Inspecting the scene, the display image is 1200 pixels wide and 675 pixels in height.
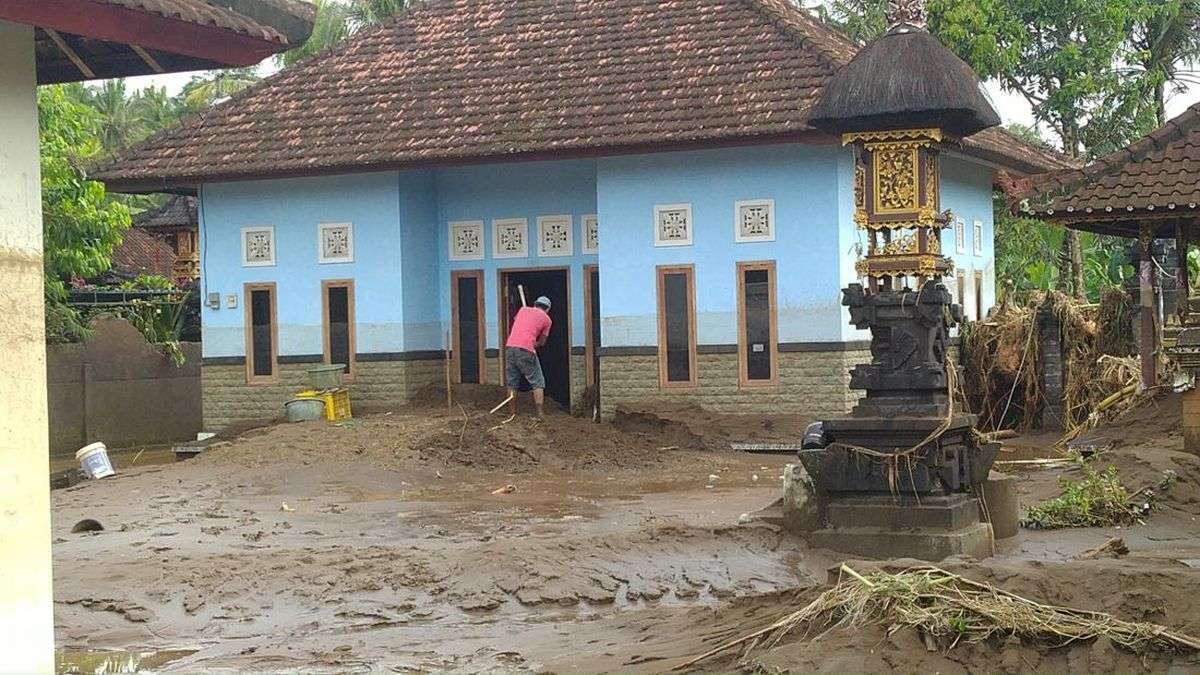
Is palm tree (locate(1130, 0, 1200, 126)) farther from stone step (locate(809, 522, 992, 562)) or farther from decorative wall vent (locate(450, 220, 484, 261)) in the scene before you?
stone step (locate(809, 522, 992, 562))

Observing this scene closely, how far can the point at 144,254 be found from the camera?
148 feet

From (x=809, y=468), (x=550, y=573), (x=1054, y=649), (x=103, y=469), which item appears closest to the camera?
(x=1054, y=649)

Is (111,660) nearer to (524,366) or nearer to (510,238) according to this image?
(524,366)

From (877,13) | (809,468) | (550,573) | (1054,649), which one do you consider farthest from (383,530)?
(877,13)

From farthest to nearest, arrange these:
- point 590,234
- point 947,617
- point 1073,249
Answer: point 1073,249 → point 590,234 → point 947,617

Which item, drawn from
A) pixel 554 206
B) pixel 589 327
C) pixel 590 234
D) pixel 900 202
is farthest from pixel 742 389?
pixel 900 202

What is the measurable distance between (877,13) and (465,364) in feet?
40.7

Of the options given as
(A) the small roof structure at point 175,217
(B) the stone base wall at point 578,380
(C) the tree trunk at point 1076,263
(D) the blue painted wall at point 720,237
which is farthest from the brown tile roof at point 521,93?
(A) the small roof structure at point 175,217

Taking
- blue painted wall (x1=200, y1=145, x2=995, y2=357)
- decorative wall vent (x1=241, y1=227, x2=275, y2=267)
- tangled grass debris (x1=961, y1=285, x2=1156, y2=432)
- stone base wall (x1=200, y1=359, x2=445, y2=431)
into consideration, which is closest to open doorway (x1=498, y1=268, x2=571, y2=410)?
blue painted wall (x1=200, y1=145, x2=995, y2=357)

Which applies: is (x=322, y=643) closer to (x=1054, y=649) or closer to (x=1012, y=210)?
(x=1054, y=649)

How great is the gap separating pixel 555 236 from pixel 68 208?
26.0ft

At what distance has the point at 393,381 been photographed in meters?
23.0

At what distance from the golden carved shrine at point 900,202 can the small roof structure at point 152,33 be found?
5125 mm

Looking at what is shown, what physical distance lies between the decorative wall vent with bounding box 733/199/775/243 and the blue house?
0.03 meters
